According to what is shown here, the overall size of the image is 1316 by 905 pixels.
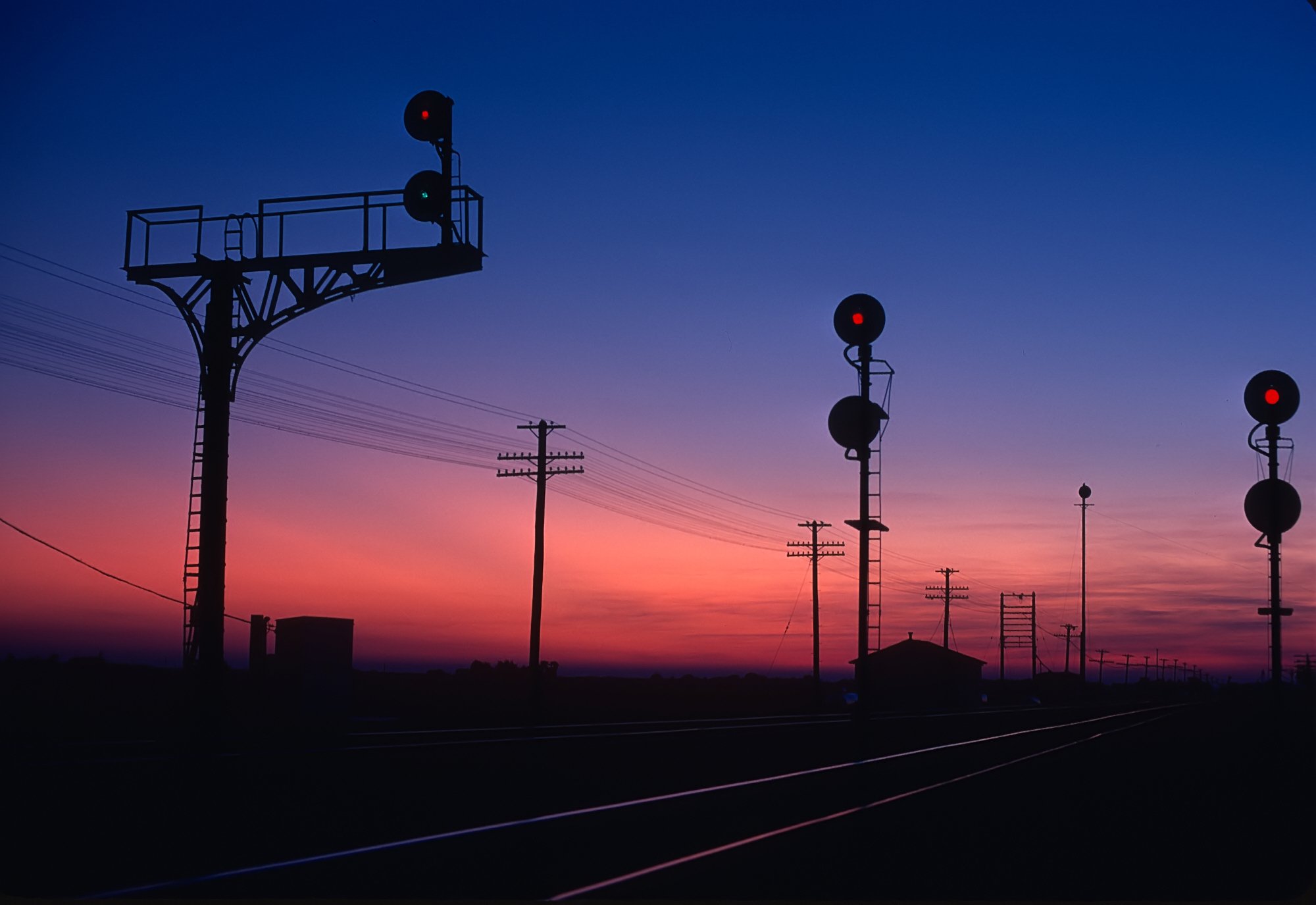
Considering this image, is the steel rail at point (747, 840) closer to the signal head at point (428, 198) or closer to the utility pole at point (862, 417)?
the utility pole at point (862, 417)

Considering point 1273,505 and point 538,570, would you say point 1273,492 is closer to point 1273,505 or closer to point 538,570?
point 1273,505

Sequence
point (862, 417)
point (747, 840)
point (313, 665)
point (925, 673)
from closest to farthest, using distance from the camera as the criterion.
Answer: point (747, 840), point (862, 417), point (313, 665), point (925, 673)

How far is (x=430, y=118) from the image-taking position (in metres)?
24.5

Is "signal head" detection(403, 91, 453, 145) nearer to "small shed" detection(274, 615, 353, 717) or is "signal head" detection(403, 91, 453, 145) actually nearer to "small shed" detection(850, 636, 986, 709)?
"small shed" detection(274, 615, 353, 717)

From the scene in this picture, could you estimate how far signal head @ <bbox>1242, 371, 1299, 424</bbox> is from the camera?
2730 cm

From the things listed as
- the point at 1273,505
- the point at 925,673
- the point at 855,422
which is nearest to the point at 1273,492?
the point at 1273,505

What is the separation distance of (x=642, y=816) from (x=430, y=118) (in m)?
17.8

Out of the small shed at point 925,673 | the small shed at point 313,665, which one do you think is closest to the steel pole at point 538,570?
the small shed at point 313,665

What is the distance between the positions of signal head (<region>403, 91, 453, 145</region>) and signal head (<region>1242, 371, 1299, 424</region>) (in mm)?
20370

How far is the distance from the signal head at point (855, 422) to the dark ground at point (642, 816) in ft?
18.1

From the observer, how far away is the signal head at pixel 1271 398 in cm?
2730

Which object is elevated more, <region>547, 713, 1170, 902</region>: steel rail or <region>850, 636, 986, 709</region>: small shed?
<region>547, 713, 1170, 902</region>: steel rail

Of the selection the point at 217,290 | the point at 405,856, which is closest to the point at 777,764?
the point at 405,856

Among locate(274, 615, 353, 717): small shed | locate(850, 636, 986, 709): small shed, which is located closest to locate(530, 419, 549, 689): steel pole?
locate(274, 615, 353, 717): small shed
